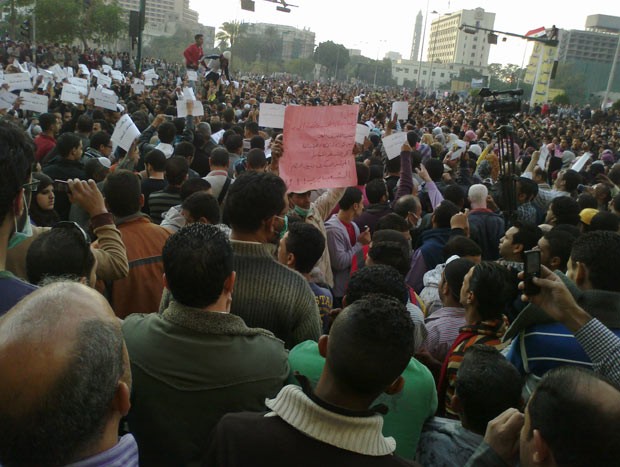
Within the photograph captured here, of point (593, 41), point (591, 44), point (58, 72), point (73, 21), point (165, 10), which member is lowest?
point (58, 72)

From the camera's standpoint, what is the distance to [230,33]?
9462 centimetres

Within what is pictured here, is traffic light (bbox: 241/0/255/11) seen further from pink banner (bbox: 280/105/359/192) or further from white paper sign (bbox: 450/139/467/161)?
pink banner (bbox: 280/105/359/192)

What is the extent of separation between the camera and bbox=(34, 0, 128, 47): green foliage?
43344 millimetres

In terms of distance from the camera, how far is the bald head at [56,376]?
1092 mm

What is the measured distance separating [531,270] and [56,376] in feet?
5.69

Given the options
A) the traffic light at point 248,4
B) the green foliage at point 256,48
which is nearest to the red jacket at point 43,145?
the traffic light at point 248,4

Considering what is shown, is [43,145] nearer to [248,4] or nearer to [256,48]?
[248,4]

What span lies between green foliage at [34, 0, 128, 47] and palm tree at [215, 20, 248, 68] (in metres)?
45.4

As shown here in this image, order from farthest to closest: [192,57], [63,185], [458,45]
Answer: [458,45] < [192,57] < [63,185]

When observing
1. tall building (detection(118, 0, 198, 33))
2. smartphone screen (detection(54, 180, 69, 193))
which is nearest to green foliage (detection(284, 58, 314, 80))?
smartphone screen (detection(54, 180, 69, 193))

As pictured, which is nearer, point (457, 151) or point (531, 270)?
point (531, 270)

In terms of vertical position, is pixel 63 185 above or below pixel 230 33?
below

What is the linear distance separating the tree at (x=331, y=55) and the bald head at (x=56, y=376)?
95.5m

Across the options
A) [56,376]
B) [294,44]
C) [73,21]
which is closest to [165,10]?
[294,44]
